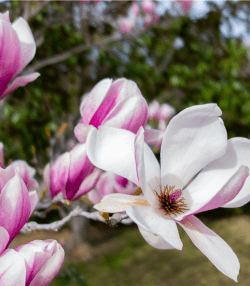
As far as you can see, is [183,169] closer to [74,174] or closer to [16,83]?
[74,174]

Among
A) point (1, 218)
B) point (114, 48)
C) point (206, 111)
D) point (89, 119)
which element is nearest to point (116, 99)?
point (89, 119)

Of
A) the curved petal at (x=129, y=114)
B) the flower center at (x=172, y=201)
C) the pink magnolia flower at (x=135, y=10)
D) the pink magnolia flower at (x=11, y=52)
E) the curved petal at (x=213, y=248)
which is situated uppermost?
the pink magnolia flower at (x=11, y=52)

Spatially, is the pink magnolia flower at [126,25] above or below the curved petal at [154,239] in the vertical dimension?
below

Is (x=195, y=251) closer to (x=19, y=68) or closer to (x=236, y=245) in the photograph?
(x=236, y=245)

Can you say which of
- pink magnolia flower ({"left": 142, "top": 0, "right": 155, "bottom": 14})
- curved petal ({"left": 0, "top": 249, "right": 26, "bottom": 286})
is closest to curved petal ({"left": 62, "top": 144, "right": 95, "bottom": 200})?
curved petal ({"left": 0, "top": 249, "right": 26, "bottom": 286})

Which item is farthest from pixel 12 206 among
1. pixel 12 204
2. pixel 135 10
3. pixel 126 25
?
pixel 135 10

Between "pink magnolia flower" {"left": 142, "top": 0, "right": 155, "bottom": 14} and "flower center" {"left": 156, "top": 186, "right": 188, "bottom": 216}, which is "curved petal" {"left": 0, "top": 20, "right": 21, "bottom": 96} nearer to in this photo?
"flower center" {"left": 156, "top": 186, "right": 188, "bottom": 216}

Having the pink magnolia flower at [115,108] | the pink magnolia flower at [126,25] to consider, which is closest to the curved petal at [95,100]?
the pink magnolia flower at [115,108]

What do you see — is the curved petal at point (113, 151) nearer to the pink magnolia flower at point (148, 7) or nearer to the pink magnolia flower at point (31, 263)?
the pink magnolia flower at point (31, 263)
